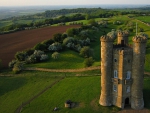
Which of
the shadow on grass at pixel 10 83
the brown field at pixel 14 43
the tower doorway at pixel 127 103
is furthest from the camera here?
the brown field at pixel 14 43

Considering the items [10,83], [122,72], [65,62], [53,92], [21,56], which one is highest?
[122,72]

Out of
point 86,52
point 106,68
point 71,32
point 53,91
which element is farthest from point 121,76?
point 71,32

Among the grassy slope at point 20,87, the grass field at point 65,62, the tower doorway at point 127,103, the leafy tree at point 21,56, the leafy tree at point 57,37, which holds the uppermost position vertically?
the leafy tree at point 57,37

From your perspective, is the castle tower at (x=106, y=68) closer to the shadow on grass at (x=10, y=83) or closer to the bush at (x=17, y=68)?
the shadow on grass at (x=10, y=83)

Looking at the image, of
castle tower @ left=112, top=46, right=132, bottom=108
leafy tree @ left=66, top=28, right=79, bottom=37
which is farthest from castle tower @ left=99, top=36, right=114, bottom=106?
leafy tree @ left=66, top=28, right=79, bottom=37

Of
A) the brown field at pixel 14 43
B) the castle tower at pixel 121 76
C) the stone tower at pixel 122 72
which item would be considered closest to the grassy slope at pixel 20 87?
the brown field at pixel 14 43

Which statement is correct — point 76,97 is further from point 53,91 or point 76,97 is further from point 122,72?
point 122,72

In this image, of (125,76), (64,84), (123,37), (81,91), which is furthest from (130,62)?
(64,84)

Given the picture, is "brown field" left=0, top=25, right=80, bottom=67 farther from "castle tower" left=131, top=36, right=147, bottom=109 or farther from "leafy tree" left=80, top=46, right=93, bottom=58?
"castle tower" left=131, top=36, right=147, bottom=109

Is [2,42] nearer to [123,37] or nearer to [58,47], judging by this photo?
[58,47]

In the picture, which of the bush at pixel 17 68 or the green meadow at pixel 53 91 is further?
the bush at pixel 17 68
